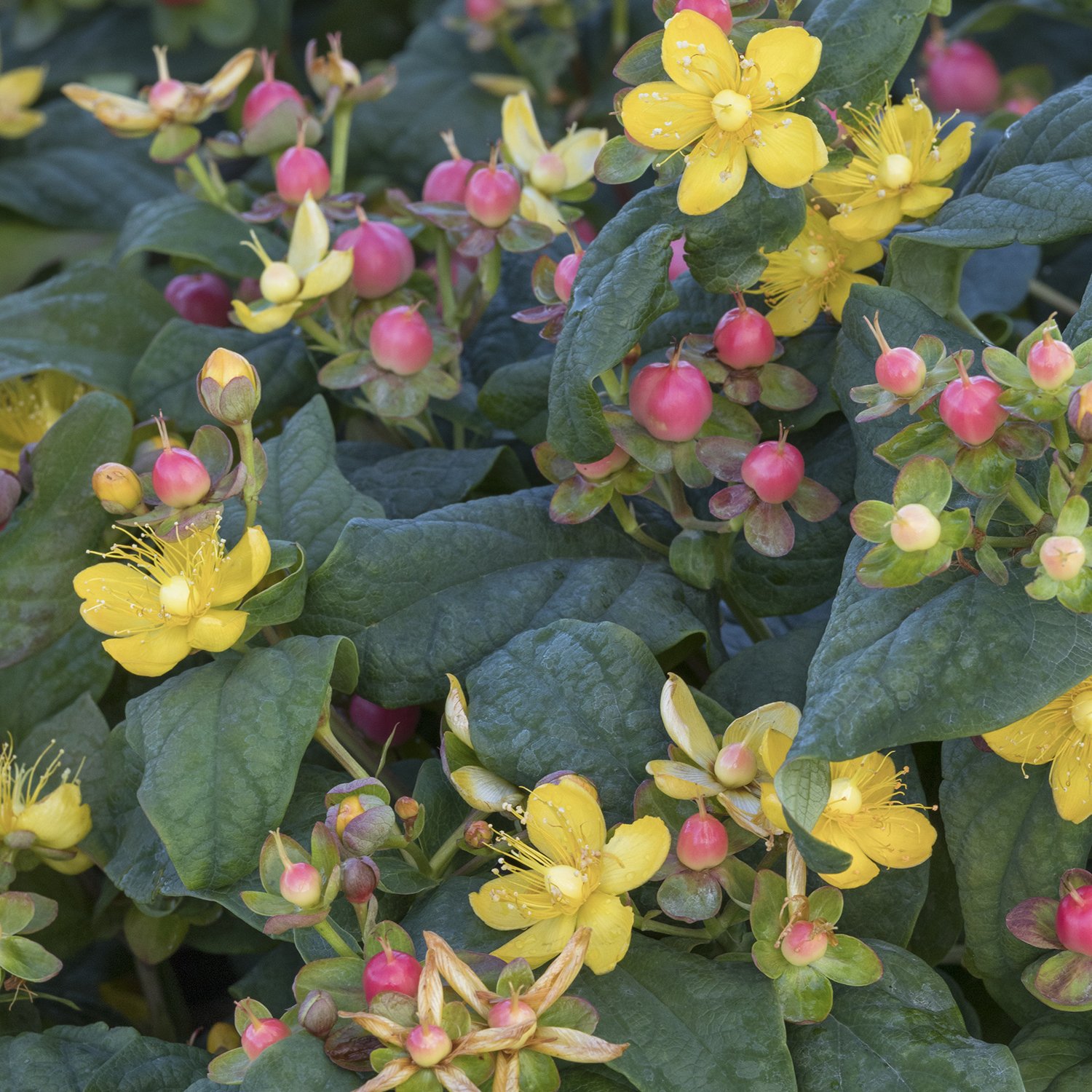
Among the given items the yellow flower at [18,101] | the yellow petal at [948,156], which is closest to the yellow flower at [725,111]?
the yellow petal at [948,156]

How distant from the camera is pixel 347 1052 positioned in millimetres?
441

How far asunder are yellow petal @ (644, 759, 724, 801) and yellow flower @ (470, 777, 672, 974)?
0.05 feet

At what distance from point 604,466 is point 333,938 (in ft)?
0.78

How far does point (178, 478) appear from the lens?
52 centimetres

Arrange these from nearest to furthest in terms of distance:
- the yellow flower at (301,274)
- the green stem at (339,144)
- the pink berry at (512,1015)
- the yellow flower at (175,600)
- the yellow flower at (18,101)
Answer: the pink berry at (512,1015), the yellow flower at (175,600), the yellow flower at (301,274), the green stem at (339,144), the yellow flower at (18,101)

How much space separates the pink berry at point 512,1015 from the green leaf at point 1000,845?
0.68ft

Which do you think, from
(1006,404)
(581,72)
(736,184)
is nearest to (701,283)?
(736,184)

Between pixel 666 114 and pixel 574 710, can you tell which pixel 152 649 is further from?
pixel 666 114

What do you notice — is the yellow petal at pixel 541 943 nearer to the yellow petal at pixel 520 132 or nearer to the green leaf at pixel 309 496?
the green leaf at pixel 309 496

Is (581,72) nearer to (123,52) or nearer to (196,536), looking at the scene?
(123,52)

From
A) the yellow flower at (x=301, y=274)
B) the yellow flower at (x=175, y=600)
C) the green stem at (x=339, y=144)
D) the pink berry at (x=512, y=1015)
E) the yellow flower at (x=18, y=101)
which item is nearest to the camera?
the pink berry at (x=512, y=1015)

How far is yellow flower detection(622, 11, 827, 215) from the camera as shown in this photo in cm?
→ 50

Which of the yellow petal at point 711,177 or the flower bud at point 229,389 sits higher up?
the yellow petal at point 711,177

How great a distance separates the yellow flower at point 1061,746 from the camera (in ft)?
1.60
